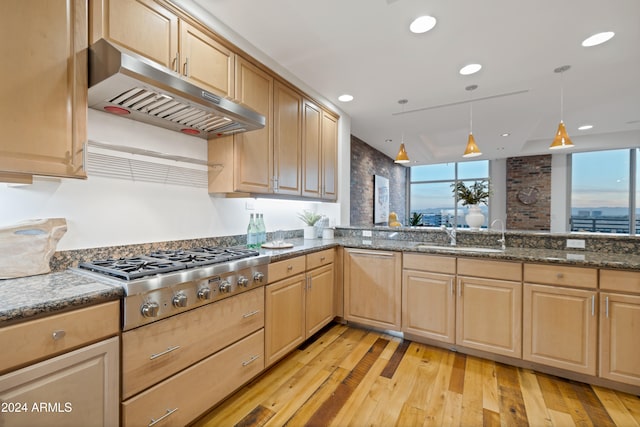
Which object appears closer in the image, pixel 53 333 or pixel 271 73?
pixel 53 333

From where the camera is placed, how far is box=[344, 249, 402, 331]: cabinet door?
103 inches

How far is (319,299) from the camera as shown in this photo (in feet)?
8.48

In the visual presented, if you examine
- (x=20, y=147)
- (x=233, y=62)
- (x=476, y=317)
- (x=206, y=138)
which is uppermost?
(x=233, y=62)

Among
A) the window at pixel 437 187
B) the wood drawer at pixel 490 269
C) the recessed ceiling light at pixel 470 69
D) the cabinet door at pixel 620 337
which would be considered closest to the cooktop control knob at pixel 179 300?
the wood drawer at pixel 490 269

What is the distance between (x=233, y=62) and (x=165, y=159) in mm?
888

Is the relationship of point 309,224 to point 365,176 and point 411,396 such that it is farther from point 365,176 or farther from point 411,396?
point 365,176

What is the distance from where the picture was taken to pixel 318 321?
101 inches

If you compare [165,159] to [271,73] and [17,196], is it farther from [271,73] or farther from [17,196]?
[271,73]

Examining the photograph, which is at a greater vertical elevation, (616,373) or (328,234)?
(328,234)

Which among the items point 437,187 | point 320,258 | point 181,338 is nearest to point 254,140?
point 320,258

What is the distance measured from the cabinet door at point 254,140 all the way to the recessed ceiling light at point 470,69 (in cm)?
181

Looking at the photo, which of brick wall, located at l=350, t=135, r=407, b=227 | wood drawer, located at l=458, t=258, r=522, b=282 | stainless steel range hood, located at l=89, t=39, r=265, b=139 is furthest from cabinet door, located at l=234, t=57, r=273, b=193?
brick wall, located at l=350, t=135, r=407, b=227

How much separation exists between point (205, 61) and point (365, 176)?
4.28 meters

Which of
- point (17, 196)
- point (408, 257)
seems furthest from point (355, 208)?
point (17, 196)
